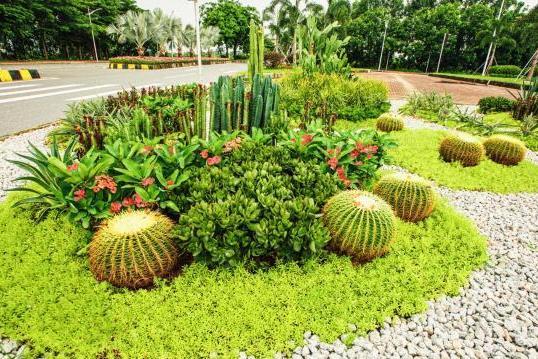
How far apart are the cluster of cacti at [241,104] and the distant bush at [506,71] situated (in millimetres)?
35383

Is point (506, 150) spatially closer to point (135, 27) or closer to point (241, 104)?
point (241, 104)

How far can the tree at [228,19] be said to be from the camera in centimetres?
5788

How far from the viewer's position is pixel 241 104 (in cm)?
456

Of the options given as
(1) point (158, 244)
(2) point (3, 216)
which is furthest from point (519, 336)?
(2) point (3, 216)

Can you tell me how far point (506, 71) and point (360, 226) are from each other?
37.4 meters

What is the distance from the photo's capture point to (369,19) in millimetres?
44875

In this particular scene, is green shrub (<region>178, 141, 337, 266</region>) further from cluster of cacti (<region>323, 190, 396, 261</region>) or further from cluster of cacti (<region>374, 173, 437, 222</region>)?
cluster of cacti (<region>374, 173, 437, 222</region>)

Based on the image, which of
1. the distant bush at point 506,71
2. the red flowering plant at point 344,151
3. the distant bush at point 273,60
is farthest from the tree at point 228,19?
the red flowering plant at point 344,151

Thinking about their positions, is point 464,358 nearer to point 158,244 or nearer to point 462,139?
point 158,244

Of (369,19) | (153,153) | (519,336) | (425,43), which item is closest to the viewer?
(519,336)

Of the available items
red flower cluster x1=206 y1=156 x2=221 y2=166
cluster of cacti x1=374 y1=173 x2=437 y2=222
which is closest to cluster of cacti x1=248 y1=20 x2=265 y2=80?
red flower cluster x1=206 y1=156 x2=221 y2=166

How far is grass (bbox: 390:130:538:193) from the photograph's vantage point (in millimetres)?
5062

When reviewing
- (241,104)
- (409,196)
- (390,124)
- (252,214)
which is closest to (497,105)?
(390,124)

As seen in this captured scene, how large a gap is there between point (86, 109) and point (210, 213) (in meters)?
5.14
